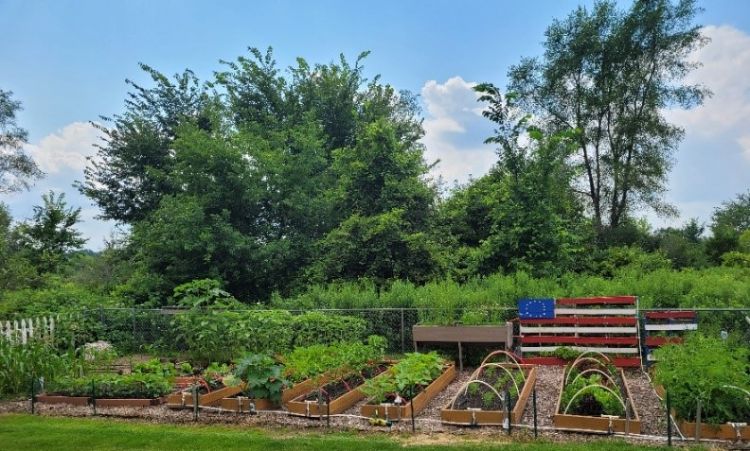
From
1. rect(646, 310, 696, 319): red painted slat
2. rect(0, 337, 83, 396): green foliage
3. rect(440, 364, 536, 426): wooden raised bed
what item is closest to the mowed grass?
rect(440, 364, 536, 426): wooden raised bed

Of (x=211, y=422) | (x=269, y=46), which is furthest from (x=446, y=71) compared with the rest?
(x=211, y=422)

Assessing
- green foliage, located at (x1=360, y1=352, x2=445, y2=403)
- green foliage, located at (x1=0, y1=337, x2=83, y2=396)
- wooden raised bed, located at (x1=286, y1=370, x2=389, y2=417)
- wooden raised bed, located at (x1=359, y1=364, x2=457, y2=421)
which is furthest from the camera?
green foliage, located at (x1=0, y1=337, x2=83, y2=396)

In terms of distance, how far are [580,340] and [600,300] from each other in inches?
32.7

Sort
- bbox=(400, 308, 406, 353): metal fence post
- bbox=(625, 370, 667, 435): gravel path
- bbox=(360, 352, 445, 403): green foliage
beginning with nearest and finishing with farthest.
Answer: bbox=(625, 370, 667, 435): gravel path → bbox=(360, 352, 445, 403): green foliage → bbox=(400, 308, 406, 353): metal fence post

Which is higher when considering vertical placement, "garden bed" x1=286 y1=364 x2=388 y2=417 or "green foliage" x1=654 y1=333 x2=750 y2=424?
"green foliage" x1=654 y1=333 x2=750 y2=424

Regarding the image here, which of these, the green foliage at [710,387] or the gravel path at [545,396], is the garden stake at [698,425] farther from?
the gravel path at [545,396]

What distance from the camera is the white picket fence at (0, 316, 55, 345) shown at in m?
9.45

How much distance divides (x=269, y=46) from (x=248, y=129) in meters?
4.33

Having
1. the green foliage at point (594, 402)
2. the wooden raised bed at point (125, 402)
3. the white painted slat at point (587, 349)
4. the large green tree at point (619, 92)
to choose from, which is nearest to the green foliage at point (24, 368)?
the wooden raised bed at point (125, 402)

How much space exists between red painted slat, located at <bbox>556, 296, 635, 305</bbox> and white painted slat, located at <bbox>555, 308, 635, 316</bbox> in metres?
0.13

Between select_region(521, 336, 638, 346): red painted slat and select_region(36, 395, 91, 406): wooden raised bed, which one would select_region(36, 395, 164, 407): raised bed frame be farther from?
select_region(521, 336, 638, 346): red painted slat

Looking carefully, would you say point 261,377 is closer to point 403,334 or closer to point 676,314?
point 403,334

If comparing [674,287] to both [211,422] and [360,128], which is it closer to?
[211,422]

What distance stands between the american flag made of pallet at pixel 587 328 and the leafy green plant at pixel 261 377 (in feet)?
16.5
